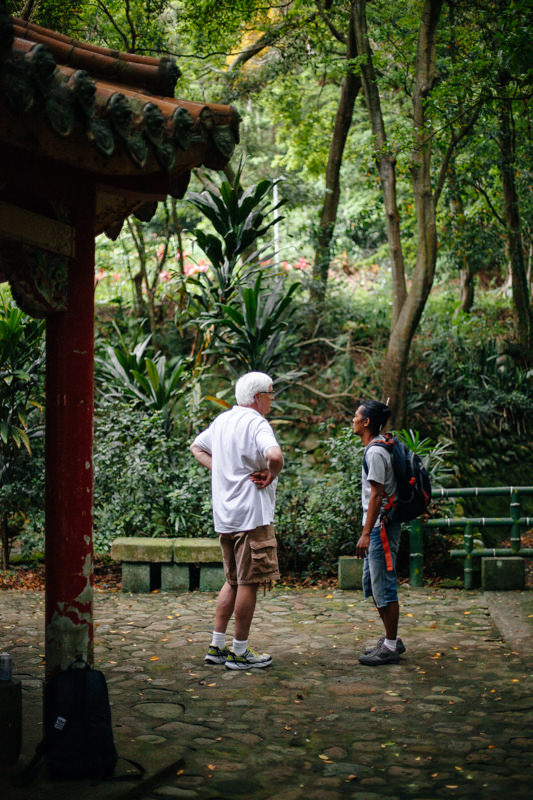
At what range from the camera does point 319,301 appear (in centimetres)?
1487

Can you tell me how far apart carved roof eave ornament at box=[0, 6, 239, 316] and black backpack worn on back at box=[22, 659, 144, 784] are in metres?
1.77

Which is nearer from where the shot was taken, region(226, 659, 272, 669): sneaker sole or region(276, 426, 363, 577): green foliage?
region(226, 659, 272, 669): sneaker sole

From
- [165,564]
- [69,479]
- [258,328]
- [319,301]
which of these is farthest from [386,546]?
[319,301]

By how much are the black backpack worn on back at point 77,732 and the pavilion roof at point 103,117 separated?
233 cm

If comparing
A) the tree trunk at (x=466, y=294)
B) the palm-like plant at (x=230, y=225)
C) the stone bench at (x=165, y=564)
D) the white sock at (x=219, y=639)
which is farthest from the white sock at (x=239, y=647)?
the tree trunk at (x=466, y=294)

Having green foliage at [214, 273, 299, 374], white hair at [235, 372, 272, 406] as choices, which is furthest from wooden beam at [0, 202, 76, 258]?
green foliage at [214, 273, 299, 374]

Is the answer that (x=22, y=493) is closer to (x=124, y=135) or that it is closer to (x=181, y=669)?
(x=181, y=669)

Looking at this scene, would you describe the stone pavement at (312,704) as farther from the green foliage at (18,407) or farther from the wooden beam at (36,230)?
the wooden beam at (36,230)

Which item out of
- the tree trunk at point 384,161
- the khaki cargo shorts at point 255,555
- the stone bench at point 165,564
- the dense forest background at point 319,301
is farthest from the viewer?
the tree trunk at point 384,161

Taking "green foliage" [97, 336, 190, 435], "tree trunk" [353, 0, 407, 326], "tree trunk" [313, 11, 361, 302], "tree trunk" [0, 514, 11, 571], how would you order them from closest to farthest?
"tree trunk" [0, 514, 11, 571] < "green foliage" [97, 336, 190, 435] < "tree trunk" [353, 0, 407, 326] < "tree trunk" [313, 11, 361, 302]

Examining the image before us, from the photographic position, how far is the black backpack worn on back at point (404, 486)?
570 centimetres

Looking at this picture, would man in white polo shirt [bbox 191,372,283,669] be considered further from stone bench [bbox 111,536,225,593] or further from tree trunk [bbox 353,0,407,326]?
tree trunk [bbox 353,0,407,326]

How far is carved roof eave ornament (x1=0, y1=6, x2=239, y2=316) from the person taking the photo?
120 inches

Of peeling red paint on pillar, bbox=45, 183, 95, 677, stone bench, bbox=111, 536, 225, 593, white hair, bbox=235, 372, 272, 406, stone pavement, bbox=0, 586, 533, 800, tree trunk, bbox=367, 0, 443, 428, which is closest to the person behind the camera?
stone pavement, bbox=0, 586, 533, 800
